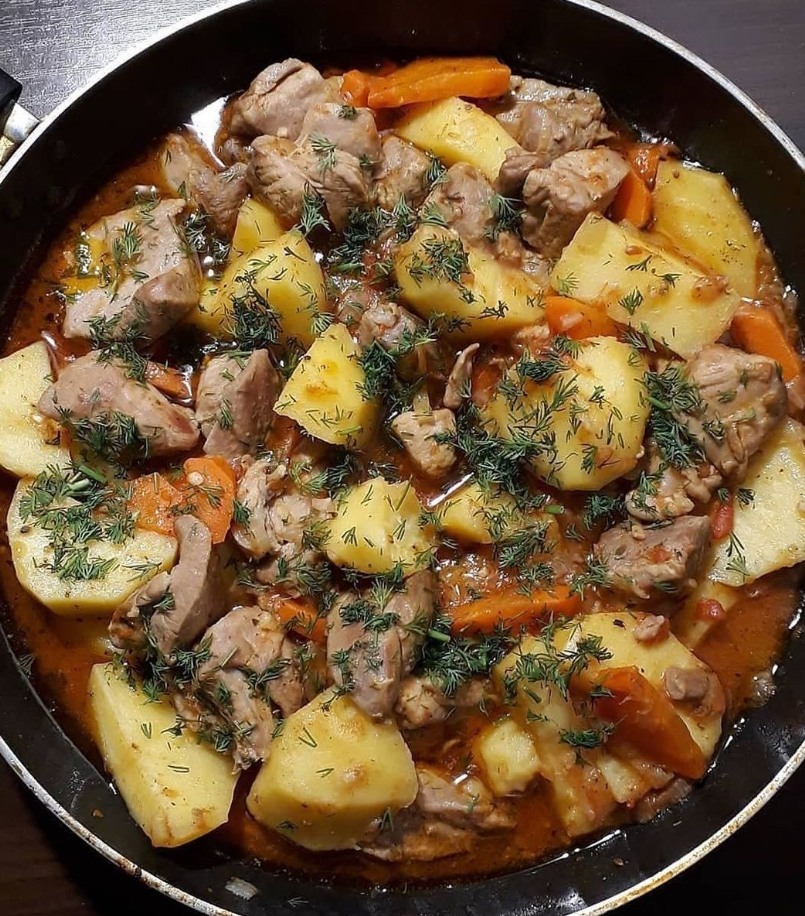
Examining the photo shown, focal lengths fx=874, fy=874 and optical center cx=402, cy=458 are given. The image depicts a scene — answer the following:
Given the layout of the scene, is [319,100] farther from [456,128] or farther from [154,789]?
[154,789]

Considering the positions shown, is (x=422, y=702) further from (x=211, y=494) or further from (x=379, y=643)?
(x=211, y=494)

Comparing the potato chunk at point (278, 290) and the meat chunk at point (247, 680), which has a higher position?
the potato chunk at point (278, 290)

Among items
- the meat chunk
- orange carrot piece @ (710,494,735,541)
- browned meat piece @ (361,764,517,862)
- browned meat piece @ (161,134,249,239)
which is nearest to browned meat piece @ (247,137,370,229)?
browned meat piece @ (161,134,249,239)

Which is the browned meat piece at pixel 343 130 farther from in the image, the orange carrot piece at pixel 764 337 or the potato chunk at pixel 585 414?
the orange carrot piece at pixel 764 337

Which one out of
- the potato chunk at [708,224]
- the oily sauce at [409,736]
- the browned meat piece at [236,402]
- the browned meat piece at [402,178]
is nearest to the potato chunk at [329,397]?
the browned meat piece at [236,402]

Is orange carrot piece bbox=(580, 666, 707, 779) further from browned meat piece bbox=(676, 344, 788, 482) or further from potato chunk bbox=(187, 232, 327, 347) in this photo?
potato chunk bbox=(187, 232, 327, 347)

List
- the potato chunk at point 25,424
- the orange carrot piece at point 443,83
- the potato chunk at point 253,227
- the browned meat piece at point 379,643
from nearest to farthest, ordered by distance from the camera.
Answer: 1. the browned meat piece at point 379,643
2. the potato chunk at point 25,424
3. the potato chunk at point 253,227
4. the orange carrot piece at point 443,83
